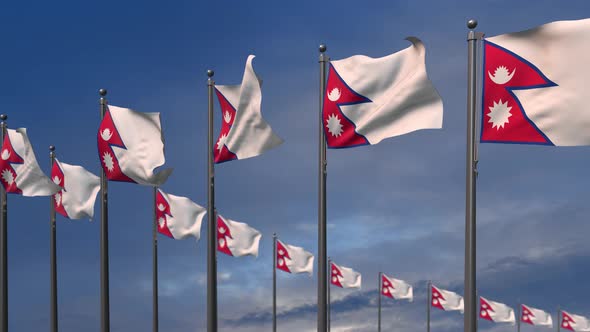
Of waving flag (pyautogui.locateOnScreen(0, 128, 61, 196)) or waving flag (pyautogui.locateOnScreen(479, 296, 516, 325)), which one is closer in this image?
waving flag (pyautogui.locateOnScreen(0, 128, 61, 196))

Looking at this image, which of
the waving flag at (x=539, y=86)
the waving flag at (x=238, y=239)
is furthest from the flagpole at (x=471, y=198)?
the waving flag at (x=238, y=239)

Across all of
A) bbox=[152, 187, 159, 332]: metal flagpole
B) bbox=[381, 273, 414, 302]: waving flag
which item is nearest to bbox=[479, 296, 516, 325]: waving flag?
bbox=[381, 273, 414, 302]: waving flag

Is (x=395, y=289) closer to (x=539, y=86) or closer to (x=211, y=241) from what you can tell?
(x=211, y=241)

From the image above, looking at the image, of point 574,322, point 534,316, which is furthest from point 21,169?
point 574,322

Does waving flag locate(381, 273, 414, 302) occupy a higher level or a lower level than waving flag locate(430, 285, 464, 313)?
higher

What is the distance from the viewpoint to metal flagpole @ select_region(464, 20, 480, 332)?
546 inches

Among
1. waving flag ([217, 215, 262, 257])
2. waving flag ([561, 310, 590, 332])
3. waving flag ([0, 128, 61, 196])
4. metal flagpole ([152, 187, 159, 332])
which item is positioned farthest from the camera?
waving flag ([561, 310, 590, 332])

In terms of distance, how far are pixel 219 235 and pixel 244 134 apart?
1433cm

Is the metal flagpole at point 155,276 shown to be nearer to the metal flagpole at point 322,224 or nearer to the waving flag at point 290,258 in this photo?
the waving flag at point 290,258

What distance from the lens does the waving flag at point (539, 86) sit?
1391 cm

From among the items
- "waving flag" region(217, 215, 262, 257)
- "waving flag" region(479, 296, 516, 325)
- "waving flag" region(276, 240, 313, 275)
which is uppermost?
"waving flag" region(217, 215, 262, 257)

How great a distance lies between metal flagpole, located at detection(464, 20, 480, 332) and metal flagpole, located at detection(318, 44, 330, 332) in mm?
3722

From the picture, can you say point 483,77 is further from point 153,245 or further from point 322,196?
point 153,245

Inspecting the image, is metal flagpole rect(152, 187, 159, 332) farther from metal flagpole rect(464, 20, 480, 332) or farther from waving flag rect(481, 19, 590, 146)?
waving flag rect(481, 19, 590, 146)
